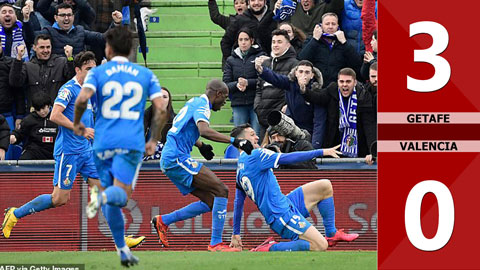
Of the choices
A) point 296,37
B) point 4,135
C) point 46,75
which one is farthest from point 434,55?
point 296,37

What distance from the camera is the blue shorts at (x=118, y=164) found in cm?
821

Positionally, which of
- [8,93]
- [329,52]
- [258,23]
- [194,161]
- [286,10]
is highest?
[286,10]

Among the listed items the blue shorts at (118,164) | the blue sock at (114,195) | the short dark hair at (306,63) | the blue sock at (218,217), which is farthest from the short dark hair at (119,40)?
the short dark hair at (306,63)

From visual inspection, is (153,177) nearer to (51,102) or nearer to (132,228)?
(132,228)

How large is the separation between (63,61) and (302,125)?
11.0 feet

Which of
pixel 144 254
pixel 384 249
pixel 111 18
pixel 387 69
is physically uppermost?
pixel 111 18

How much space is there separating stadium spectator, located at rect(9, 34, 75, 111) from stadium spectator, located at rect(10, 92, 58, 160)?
85cm

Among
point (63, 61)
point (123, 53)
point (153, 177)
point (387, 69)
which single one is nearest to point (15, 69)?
point (63, 61)

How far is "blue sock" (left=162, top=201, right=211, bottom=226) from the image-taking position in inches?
445

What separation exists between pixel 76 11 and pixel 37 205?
5231 millimetres

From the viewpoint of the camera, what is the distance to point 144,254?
10.3m

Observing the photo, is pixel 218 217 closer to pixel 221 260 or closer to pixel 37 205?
pixel 221 260

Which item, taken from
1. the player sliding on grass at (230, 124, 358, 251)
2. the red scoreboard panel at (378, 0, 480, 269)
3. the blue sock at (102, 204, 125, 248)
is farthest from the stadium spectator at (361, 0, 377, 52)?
the red scoreboard panel at (378, 0, 480, 269)

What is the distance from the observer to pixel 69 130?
1110 cm
